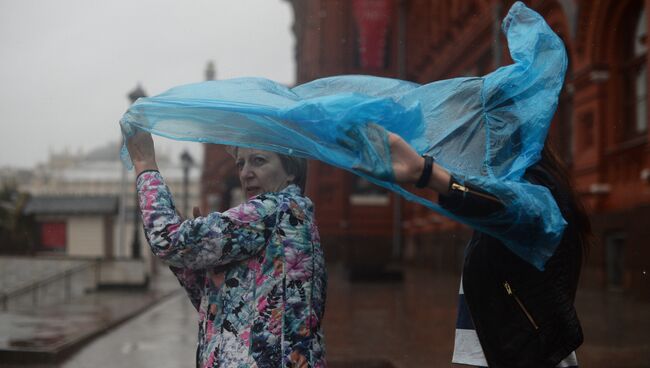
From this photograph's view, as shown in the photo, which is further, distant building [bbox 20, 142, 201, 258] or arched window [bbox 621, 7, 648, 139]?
distant building [bbox 20, 142, 201, 258]

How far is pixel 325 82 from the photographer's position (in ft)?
9.16

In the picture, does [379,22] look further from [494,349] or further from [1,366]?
[494,349]

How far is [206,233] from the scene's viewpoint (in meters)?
2.45

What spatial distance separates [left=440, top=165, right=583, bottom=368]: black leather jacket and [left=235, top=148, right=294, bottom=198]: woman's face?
76 centimetres

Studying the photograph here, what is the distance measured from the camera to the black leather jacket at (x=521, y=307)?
87.1 inches

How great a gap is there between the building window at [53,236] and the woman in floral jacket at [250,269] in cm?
4195

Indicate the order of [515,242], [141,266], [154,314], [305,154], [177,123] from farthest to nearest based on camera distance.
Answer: [141,266], [154,314], [177,123], [305,154], [515,242]

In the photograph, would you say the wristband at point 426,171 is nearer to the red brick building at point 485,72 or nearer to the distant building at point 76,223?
the red brick building at point 485,72

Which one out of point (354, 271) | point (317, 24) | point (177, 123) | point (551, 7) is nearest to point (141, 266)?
point (354, 271)

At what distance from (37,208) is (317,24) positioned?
17636mm

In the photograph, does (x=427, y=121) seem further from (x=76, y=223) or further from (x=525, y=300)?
(x=76, y=223)

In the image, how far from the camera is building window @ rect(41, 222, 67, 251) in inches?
1709

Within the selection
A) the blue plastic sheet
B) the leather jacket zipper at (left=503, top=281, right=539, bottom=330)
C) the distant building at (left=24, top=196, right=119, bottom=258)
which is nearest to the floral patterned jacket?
the blue plastic sheet

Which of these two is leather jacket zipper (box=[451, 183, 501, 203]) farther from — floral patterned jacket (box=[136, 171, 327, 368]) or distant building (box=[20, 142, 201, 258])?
distant building (box=[20, 142, 201, 258])
